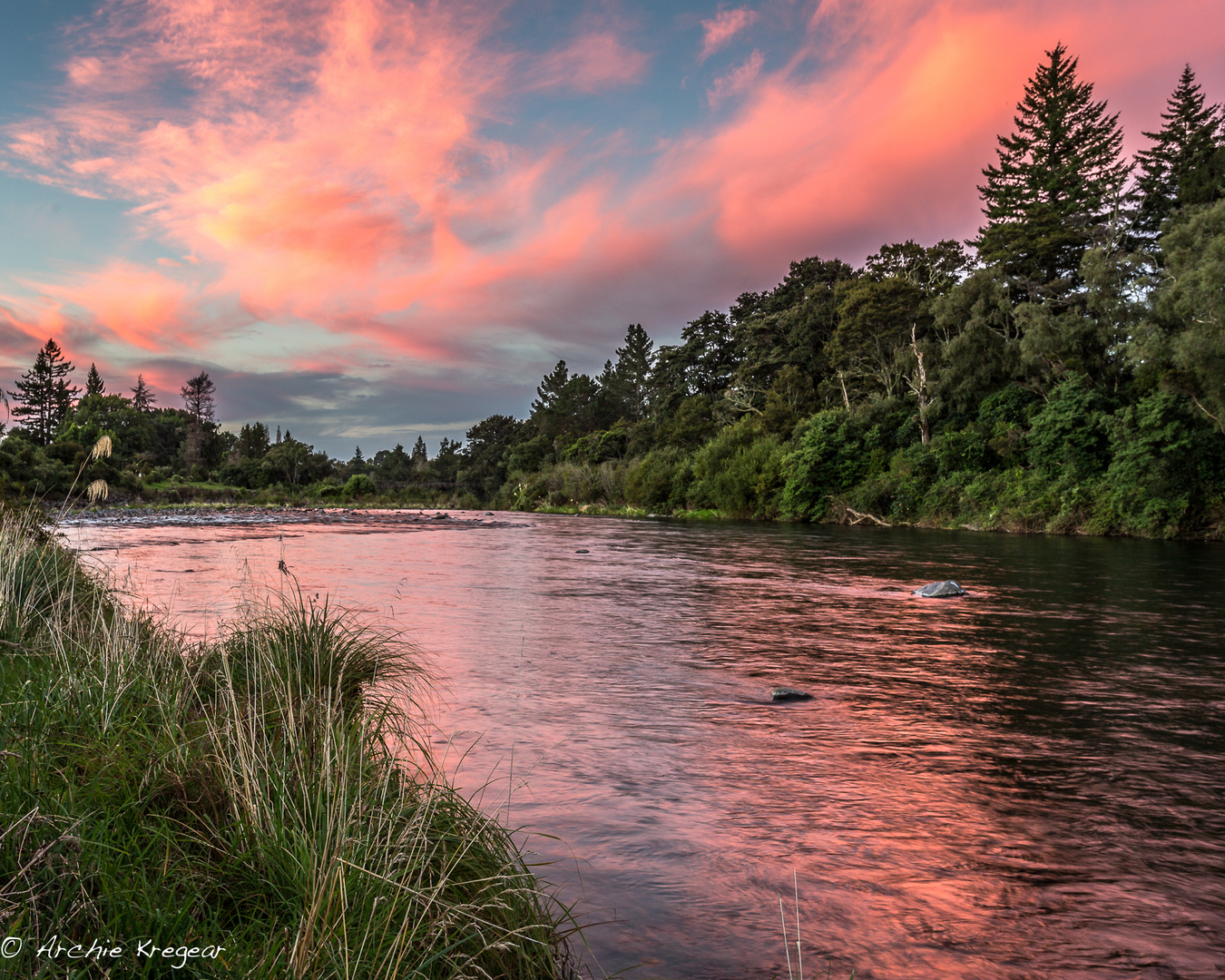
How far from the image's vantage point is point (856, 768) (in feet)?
15.5

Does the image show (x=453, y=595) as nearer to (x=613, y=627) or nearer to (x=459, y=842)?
(x=613, y=627)

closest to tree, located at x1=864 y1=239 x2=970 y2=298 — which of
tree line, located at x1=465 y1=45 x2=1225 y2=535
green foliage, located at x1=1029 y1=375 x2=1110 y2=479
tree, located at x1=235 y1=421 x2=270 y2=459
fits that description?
tree line, located at x1=465 y1=45 x2=1225 y2=535

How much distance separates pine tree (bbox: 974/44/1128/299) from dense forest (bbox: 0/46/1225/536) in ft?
0.50

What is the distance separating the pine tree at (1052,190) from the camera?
38.2 metres

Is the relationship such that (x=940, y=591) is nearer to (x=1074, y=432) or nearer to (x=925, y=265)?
(x=1074, y=432)

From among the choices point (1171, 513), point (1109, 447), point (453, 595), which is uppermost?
point (1109, 447)

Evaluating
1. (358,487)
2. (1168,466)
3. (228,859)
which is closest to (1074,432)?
(1168,466)

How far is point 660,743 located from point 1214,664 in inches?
239

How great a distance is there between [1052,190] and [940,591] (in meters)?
44.5

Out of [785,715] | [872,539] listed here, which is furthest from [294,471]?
[785,715]

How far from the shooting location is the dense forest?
26.5 metres

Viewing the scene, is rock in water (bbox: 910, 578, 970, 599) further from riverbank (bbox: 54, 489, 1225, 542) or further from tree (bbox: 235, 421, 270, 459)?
tree (bbox: 235, 421, 270, 459)

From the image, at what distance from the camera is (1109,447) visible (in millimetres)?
30375

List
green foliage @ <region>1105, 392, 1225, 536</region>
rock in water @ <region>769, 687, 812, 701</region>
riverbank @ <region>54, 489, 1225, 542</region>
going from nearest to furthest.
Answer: rock in water @ <region>769, 687, 812, 701</region>, green foliage @ <region>1105, 392, 1225, 536</region>, riverbank @ <region>54, 489, 1225, 542</region>
